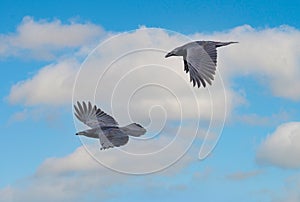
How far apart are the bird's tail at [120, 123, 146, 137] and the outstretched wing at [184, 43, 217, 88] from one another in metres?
3.74

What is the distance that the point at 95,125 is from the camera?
40906mm

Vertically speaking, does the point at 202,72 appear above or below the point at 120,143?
above

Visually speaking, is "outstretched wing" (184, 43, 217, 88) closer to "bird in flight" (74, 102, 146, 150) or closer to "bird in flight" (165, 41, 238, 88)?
"bird in flight" (165, 41, 238, 88)

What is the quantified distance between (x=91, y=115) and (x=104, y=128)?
3.93 meters

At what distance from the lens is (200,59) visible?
3650 cm

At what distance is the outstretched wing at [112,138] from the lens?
116ft

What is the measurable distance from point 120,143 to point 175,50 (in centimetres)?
521

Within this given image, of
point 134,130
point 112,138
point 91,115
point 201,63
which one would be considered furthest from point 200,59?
point 91,115

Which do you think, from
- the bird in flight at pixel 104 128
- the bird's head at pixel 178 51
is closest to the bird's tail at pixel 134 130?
the bird in flight at pixel 104 128

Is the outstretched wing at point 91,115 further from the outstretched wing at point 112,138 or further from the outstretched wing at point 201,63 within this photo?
the outstretched wing at point 201,63

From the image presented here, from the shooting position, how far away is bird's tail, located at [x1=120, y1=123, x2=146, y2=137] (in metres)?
38.1

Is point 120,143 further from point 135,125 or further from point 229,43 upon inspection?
point 229,43

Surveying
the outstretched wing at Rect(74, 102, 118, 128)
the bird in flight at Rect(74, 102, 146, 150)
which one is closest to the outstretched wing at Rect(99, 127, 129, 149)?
the bird in flight at Rect(74, 102, 146, 150)

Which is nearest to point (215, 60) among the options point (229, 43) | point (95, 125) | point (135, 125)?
point (229, 43)
